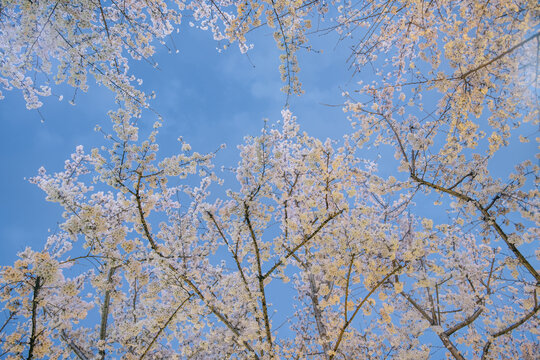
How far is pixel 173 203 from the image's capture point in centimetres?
731

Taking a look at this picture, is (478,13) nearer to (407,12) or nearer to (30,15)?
(407,12)

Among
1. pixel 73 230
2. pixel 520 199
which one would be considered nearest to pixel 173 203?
pixel 73 230

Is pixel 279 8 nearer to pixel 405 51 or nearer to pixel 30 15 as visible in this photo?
pixel 405 51

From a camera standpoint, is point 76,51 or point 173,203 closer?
point 76,51

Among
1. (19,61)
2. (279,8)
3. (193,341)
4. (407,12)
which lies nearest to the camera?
(279,8)

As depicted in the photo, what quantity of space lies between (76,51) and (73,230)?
1.89 m

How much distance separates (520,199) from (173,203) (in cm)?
691

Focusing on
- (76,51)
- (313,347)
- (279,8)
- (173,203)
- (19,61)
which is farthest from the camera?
(313,347)

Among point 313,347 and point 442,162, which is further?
point 313,347

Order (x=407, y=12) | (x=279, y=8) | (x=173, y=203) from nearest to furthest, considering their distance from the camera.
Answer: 1. (x=279, y=8)
2. (x=407, y=12)
3. (x=173, y=203)

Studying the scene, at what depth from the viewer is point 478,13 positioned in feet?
9.23

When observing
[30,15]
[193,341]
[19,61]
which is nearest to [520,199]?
[30,15]

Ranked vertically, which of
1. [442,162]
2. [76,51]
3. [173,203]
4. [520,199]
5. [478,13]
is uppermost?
[173,203]

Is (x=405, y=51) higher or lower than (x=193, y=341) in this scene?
higher
